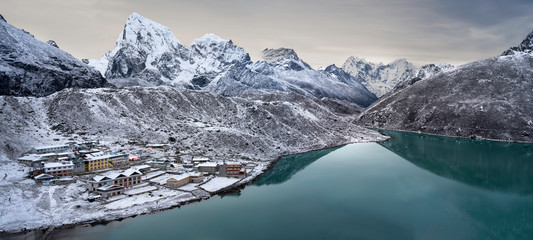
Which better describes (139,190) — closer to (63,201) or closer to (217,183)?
(63,201)

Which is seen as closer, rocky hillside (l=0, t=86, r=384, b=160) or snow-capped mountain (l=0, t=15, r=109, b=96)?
rocky hillside (l=0, t=86, r=384, b=160)

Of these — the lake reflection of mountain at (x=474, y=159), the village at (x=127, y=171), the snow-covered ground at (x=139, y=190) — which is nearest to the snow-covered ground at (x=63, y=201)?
the snow-covered ground at (x=139, y=190)

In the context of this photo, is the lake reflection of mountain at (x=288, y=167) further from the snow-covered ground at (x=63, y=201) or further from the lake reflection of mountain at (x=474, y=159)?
the lake reflection of mountain at (x=474, y=159)

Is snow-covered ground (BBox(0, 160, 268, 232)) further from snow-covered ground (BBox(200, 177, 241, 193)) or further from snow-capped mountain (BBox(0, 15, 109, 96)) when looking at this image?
A: snow-capped mountain (BBox(0, 15, 109, 96))

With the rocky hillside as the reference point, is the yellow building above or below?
below

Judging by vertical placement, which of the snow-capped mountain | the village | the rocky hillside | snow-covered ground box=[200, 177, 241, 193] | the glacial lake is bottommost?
the glacial lake

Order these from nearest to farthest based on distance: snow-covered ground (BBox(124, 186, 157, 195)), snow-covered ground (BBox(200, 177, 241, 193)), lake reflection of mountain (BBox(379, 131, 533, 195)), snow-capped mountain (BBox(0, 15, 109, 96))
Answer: snow-covered ground (BBox(124, 186, 157, 195)) → snow-covered ground (BBox(200, 177, 241, 193)) → lake reflection of mountain (BBox(379, 131, 533, 195)) → snow-capped mountain (BBox(0, 15, 109, 96))

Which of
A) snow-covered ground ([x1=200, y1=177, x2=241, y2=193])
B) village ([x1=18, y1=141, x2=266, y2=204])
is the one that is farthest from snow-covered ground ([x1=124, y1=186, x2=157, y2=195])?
snow-covered ground ([x1=200, y1=177, x2=241, y2=193])
